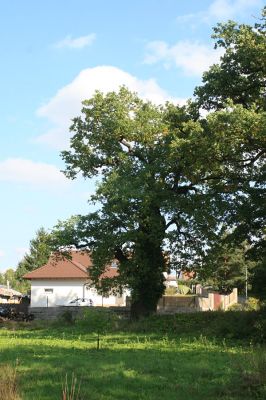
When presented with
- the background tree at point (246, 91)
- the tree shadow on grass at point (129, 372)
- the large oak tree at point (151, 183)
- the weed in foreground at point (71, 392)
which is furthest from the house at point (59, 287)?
the weed in foreground at point (71, 392)

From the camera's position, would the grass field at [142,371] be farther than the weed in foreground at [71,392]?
Yes

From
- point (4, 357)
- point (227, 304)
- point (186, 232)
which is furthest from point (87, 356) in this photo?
point (227, 304)

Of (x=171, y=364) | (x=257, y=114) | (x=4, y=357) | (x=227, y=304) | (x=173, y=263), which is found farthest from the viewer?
(x=227, y=304)

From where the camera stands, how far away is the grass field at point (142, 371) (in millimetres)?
9883

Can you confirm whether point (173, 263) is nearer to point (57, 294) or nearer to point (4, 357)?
point (4, 357)

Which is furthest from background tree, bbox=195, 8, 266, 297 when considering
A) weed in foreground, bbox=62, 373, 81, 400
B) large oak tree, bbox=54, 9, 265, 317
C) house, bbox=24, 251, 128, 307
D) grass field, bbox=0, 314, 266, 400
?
house, bbox=24, 251, 128, 307

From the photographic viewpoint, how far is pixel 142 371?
41.9 feet

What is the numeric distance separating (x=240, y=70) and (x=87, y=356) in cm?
1623

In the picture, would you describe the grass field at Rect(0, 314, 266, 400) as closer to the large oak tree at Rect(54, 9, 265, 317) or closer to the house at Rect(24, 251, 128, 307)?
the large oak tree at Rect(54, 9, 265, 317)

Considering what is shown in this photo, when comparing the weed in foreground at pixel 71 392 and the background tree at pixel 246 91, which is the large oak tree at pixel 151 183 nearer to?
the background tree at pixel 246 91

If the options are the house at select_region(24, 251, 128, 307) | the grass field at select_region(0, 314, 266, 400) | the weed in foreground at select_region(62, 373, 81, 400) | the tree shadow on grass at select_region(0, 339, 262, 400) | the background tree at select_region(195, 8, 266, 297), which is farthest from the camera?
the house at select_region(24, 251, 128, 307)

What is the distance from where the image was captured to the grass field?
32.4ft

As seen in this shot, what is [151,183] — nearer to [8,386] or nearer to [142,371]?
[142,371]

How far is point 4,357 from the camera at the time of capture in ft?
50.5
